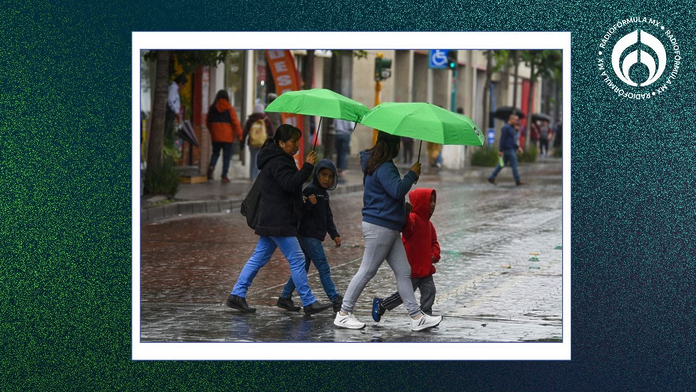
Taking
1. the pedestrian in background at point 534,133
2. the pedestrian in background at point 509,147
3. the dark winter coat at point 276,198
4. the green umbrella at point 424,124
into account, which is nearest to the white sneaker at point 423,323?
the dark winter coat at point 276,198

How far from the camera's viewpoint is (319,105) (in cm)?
785

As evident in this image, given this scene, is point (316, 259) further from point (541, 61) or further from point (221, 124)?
point (541, 61)

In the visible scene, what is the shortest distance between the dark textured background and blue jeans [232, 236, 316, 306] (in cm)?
197

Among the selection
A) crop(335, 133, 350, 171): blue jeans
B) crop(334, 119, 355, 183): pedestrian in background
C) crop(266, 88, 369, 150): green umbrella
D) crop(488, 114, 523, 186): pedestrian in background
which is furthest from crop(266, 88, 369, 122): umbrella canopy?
crop(488, 114, 523, 186): pedestrian in background

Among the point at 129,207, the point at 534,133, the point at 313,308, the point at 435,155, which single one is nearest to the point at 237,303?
the point at 313,308

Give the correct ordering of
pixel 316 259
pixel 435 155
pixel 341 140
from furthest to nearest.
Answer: pixel 435 155
pixel 341 140
pixel 316 259

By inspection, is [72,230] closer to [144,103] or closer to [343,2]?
[343,2]

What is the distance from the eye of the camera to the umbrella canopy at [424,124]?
7273 millimetres

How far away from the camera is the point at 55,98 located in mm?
6312

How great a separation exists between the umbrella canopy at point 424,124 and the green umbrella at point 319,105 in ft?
0.84

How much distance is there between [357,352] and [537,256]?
6.48 m

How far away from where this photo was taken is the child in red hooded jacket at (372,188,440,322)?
26.6 ft

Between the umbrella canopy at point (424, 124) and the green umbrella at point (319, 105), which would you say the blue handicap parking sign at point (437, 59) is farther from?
the umbrella canopy at point (424, 124)

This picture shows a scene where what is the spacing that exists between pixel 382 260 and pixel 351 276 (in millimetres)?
3067
